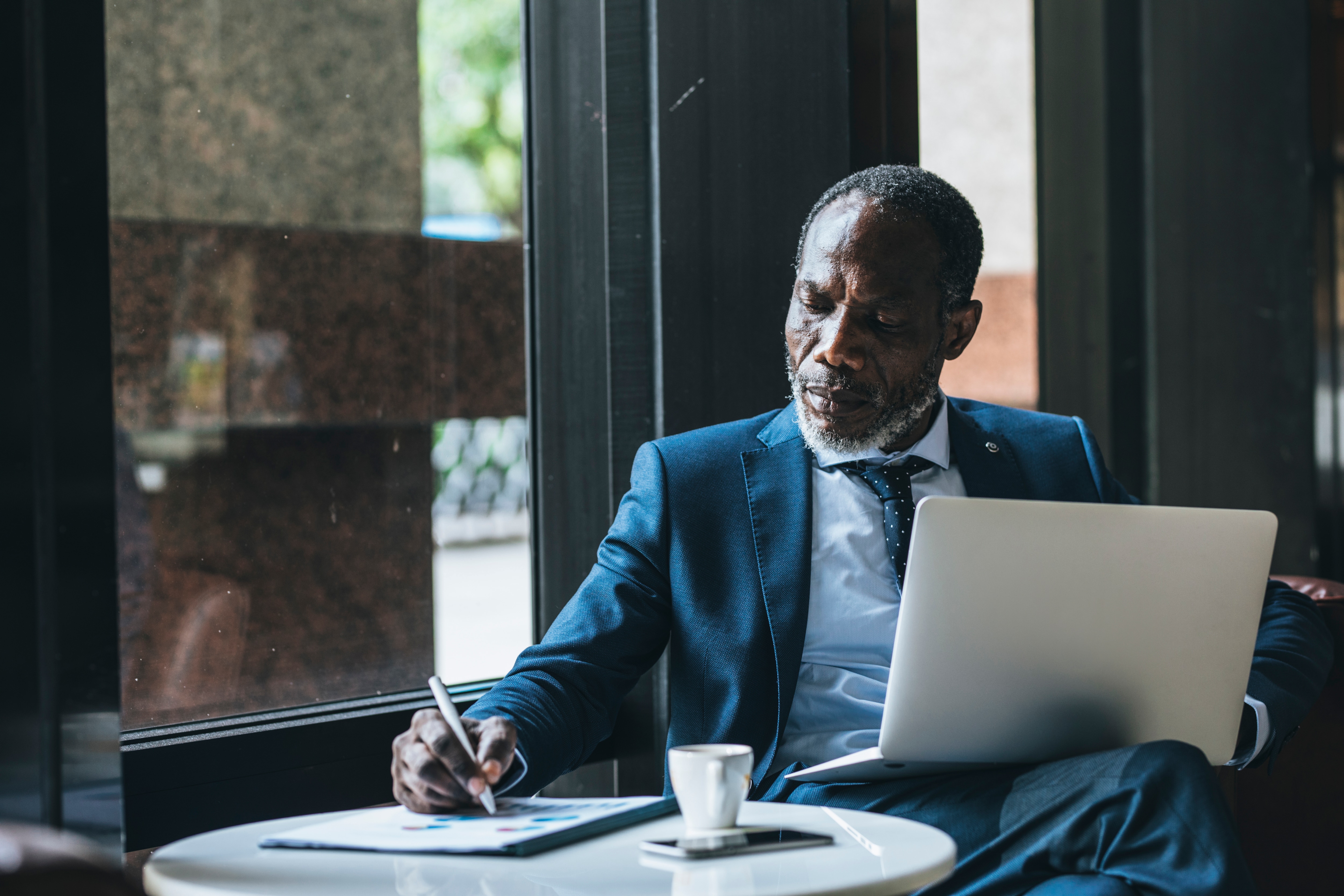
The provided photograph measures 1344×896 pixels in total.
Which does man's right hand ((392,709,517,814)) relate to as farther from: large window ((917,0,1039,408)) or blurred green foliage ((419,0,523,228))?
large window ((917,0,1039,408))

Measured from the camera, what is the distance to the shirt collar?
2066 millimetres

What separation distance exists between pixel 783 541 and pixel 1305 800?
47.8 inches

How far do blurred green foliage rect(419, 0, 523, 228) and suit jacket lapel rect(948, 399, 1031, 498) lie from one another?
0.95m

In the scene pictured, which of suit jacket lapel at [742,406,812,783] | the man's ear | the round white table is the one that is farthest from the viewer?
the man's ear

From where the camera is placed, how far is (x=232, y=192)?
2.10 metres

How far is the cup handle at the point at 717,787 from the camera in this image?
4.07 ft

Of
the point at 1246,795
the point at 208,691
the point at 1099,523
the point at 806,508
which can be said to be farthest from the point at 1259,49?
the point at 208,691

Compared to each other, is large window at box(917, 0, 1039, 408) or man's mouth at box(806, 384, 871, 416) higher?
large window at box(917, 0, 1039, 408)

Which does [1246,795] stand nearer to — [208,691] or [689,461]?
[689,461]

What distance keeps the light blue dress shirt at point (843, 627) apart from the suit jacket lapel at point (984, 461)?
12 cm

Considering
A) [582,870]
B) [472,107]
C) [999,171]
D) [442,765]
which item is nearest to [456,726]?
[442,765]

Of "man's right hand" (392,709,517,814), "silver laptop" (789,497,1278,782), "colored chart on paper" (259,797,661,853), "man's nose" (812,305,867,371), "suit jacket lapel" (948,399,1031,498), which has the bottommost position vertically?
"colored chart on paper" (259,797,661,853)

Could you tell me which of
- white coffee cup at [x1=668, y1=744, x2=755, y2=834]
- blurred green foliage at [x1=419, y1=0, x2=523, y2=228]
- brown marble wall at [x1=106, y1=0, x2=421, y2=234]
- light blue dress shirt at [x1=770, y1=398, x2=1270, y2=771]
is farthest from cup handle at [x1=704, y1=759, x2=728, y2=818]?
blurred green foliage at [x1=419, y1=0, x2=523, y2=228]

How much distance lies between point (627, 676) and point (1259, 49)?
334cm
